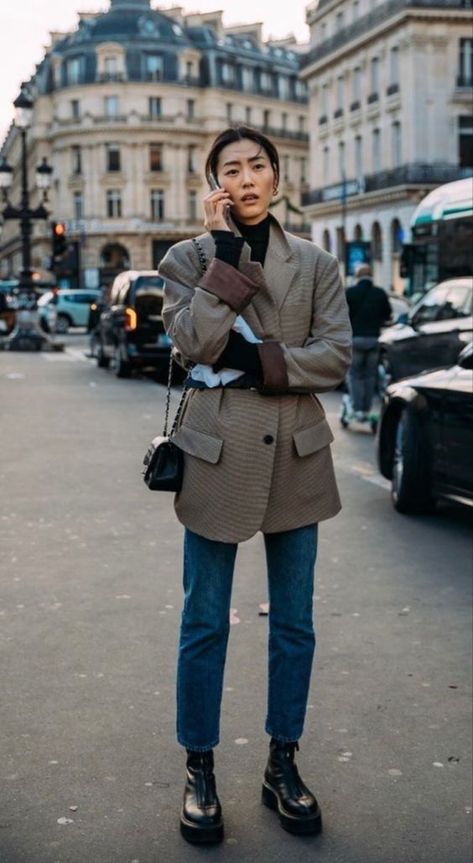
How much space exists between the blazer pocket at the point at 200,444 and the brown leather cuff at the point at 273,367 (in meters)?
0.20

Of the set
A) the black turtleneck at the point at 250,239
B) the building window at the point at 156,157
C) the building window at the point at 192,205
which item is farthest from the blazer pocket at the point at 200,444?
the building window at the point at 192,205

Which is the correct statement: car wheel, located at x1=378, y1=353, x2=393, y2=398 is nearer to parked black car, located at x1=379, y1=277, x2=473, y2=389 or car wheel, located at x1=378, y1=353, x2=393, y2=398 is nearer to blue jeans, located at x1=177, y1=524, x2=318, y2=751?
parked black car, located at x1=379, y1=277, x2=473, y2=389

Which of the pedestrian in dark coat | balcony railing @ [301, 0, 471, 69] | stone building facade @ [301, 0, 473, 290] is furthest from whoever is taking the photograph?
stone building facade @ [301, 0, 473, 290]

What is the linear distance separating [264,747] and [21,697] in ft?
3.27

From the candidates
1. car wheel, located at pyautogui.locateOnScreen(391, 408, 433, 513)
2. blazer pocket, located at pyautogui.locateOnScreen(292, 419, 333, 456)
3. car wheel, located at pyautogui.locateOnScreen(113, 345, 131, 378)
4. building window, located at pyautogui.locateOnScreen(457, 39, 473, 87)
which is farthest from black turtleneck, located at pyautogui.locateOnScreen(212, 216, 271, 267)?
building window, located at pyautogui.locateOnScreen(457, 39, 473, 87)

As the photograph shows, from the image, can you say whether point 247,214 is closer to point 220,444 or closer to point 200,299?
point 200,299

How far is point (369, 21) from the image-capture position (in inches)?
2520

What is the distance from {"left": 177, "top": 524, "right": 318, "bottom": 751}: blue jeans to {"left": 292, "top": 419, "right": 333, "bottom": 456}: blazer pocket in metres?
0.22

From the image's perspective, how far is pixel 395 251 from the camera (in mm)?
62500

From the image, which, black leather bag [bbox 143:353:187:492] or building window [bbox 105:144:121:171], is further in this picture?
building window [bbox 105:144:121:171]

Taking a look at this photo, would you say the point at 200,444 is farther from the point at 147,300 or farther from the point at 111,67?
the point at 111,67

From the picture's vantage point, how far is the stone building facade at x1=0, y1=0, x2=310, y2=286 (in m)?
95.4

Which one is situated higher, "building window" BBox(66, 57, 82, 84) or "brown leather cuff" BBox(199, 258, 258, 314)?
"building window" BBox(66, 57, 82, 84)

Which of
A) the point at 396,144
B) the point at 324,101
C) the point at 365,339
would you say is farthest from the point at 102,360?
the point at 324,101
